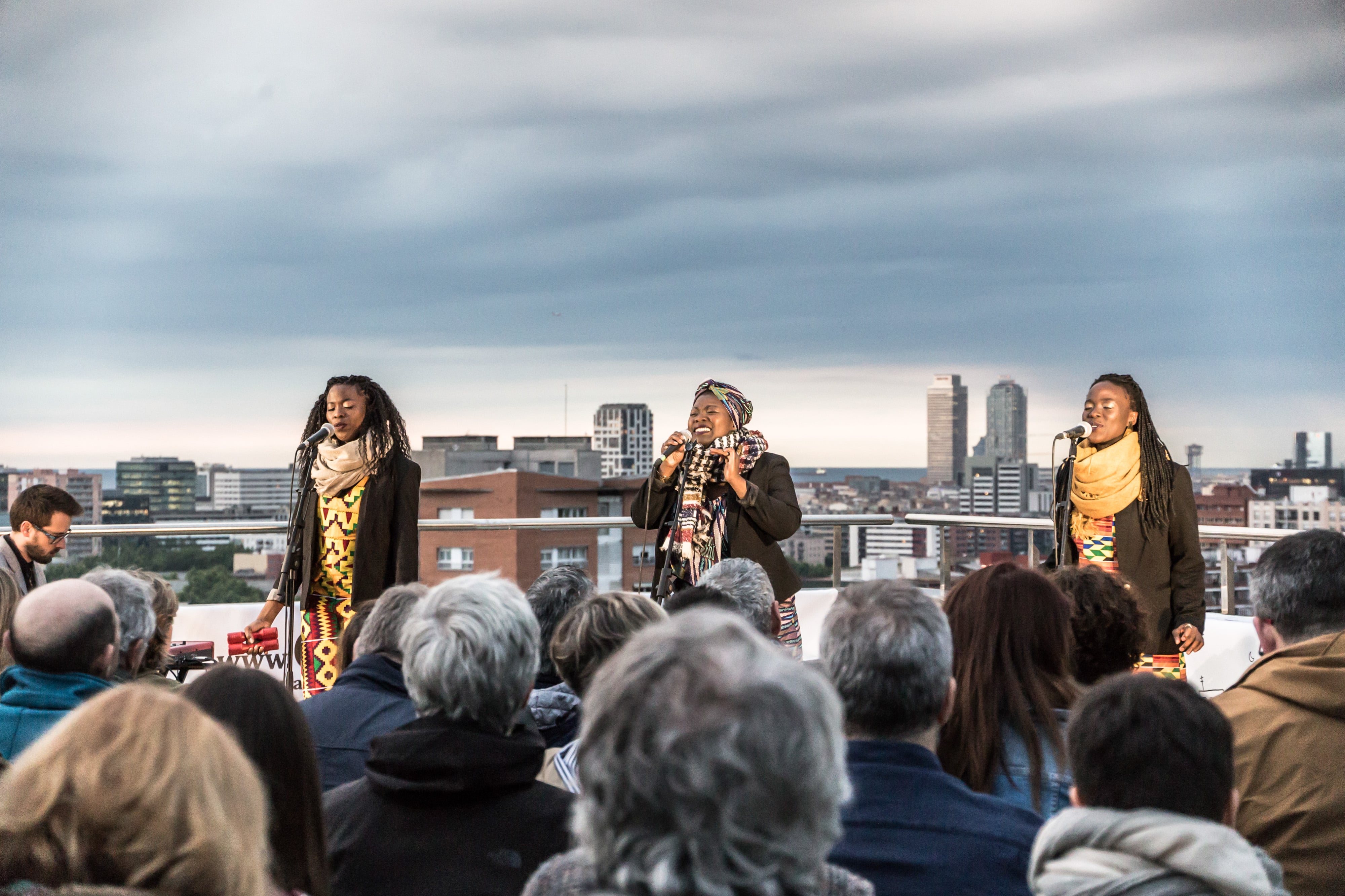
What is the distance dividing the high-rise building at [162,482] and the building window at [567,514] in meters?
2.59

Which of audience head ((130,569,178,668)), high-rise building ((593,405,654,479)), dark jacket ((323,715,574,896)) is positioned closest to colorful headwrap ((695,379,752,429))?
audience head ((130,569,178,668))

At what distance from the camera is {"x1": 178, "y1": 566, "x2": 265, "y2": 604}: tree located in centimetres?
559

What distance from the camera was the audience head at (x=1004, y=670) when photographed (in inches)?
77.4

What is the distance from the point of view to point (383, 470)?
4273 millimetres

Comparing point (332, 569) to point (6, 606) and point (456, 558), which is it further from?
point (6, 606)

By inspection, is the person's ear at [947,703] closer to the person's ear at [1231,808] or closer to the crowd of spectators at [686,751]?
the crowd of spectators at [686,751]

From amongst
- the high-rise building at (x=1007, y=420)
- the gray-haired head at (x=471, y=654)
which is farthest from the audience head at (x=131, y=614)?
the high-rise building at (x=1007, y=420)

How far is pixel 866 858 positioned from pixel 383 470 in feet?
10.2

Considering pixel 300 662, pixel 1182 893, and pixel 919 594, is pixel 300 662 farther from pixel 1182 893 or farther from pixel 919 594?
pixel 1182 893

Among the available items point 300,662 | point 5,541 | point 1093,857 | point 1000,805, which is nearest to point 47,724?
point 1000,805

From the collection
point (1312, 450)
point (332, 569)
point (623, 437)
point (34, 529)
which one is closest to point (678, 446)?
point (332, 569)

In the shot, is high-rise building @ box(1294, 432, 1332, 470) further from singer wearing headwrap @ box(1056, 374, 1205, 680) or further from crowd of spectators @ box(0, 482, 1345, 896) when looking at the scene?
crowd of spectators @ box(0, 482, 1345, 896)

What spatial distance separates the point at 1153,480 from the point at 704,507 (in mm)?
1592

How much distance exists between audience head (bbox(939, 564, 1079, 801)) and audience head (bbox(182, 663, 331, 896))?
106cm
